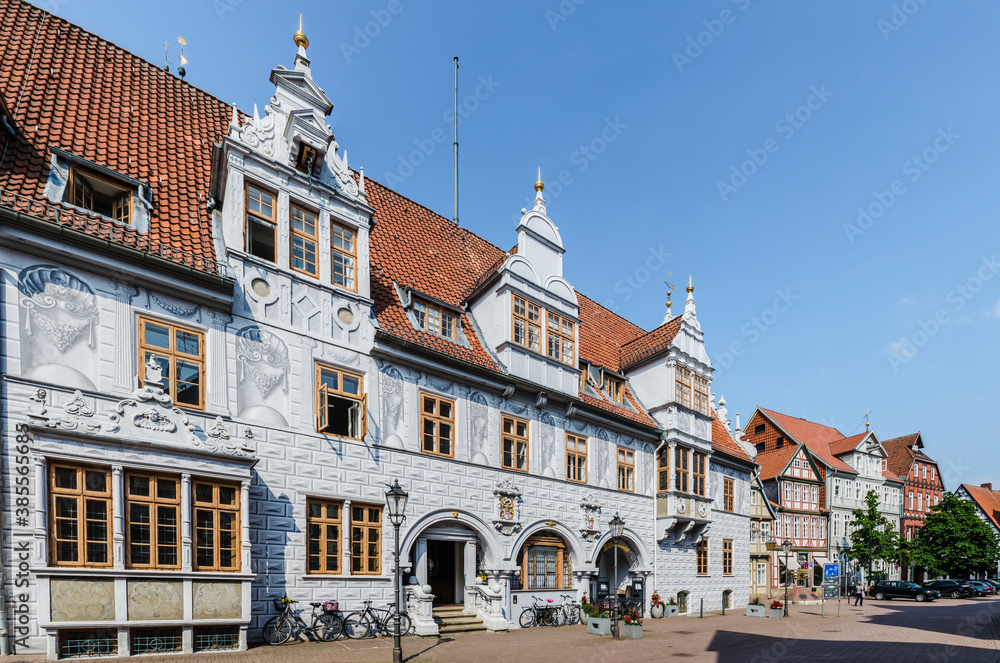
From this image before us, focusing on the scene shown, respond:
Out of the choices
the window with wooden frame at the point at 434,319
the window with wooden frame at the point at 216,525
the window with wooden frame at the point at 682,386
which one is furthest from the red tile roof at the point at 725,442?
the window with wooden frame at the point at 216,525

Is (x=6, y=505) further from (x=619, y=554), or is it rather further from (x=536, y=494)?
(x=619, y=554)

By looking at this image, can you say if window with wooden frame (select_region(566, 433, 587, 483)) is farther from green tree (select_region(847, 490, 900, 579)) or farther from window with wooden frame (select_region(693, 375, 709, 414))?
green tree (select_region(847, 490, 900, 579))

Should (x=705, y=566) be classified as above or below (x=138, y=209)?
below

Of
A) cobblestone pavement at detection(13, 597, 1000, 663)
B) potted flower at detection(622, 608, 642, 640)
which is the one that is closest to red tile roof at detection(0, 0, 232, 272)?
cobblestone pavement at detection(13, 597, 1000, 663)

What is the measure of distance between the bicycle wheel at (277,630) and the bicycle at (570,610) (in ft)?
35.7

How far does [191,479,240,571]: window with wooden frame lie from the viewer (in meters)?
13.2

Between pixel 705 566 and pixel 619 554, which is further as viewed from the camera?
pixel 705 566

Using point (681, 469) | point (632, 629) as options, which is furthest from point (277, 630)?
point (681, 469)

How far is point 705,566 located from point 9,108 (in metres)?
31.1

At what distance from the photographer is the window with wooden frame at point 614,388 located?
90.2 feet

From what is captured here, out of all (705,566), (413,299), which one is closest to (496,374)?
(413,299)

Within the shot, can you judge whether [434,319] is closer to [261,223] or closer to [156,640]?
[261,223]

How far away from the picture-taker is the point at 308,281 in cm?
1645

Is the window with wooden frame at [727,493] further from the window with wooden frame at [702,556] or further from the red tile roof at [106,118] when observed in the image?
the red tile roof at [106,118]
